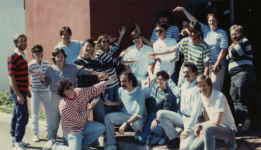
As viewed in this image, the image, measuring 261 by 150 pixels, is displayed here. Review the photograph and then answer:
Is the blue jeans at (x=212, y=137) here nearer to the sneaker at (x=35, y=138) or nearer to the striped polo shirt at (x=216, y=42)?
the striped polo shirt at (x=216, y=42)

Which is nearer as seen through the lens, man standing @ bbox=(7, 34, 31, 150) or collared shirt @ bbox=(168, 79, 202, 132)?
collared shirt @ bbox=(168, 79, 202, 132)

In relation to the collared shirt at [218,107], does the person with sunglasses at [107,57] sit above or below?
above

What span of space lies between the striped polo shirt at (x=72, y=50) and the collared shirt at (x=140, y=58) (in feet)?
2.91

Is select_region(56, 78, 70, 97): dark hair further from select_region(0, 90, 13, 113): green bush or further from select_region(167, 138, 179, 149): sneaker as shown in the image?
select_region(0, 90, 13, 113): green bush

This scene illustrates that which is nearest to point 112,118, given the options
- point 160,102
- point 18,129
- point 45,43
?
point 160,102

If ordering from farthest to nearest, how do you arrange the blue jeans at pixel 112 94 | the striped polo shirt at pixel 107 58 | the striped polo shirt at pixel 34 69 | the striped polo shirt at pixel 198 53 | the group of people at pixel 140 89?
the striped polo shirt at pixel 34 69 → the blue jeans at pixel 112 94 → the striped polo shirt at pixel 107 58 → the striped polo shirt at pixel 198 53 → the group of people at pixel 140 89

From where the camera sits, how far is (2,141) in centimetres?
719

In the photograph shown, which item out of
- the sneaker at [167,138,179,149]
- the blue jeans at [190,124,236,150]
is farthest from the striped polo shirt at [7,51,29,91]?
the blue jeans at [190,124,236,150]

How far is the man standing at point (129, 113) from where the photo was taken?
631 centimetres

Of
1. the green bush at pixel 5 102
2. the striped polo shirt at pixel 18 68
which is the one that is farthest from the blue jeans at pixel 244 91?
the green bush at pixel 5 102

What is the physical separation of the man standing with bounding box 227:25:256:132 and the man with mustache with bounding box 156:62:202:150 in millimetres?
1023

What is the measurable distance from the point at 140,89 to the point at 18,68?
2.04m

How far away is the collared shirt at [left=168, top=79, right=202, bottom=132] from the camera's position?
566cm

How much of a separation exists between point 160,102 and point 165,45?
119 centimetres
